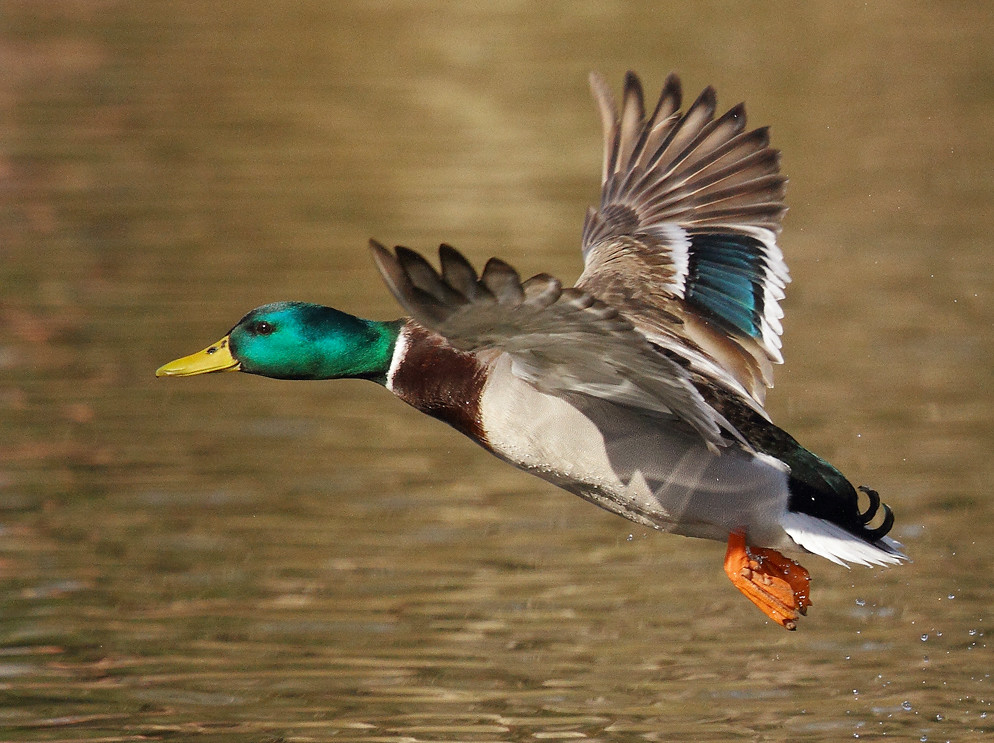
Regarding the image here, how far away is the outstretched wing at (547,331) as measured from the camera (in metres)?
4.03

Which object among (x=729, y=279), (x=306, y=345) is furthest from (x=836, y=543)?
(x=306, y=345)

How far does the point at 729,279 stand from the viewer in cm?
567

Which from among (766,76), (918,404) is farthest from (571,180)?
Result: (918,404)

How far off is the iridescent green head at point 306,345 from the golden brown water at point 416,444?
1.15 m

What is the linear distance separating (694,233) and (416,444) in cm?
333

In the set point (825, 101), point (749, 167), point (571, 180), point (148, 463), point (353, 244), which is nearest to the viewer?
point (749, 167)

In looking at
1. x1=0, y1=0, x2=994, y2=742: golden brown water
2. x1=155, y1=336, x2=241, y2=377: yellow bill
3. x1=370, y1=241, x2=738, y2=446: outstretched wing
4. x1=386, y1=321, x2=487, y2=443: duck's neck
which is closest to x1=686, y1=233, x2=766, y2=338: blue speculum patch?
x1=370, y1=241, x2=738, y2=446: outstretched wing

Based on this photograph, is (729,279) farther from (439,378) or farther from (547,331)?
(547,331)

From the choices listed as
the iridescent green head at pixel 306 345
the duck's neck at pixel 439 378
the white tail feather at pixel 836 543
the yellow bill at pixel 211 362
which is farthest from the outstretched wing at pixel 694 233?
the yellow bill at pixel 211 362

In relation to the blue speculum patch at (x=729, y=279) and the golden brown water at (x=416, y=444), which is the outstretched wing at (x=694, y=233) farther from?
the golden brown water at (x=416, y=444)

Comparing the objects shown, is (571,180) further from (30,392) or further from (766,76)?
(30,392)

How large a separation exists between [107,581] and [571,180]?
27.2 feet

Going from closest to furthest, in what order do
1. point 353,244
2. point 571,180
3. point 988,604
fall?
point 988,604, point 353,244, point 571,180

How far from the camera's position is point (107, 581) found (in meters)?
7.07
